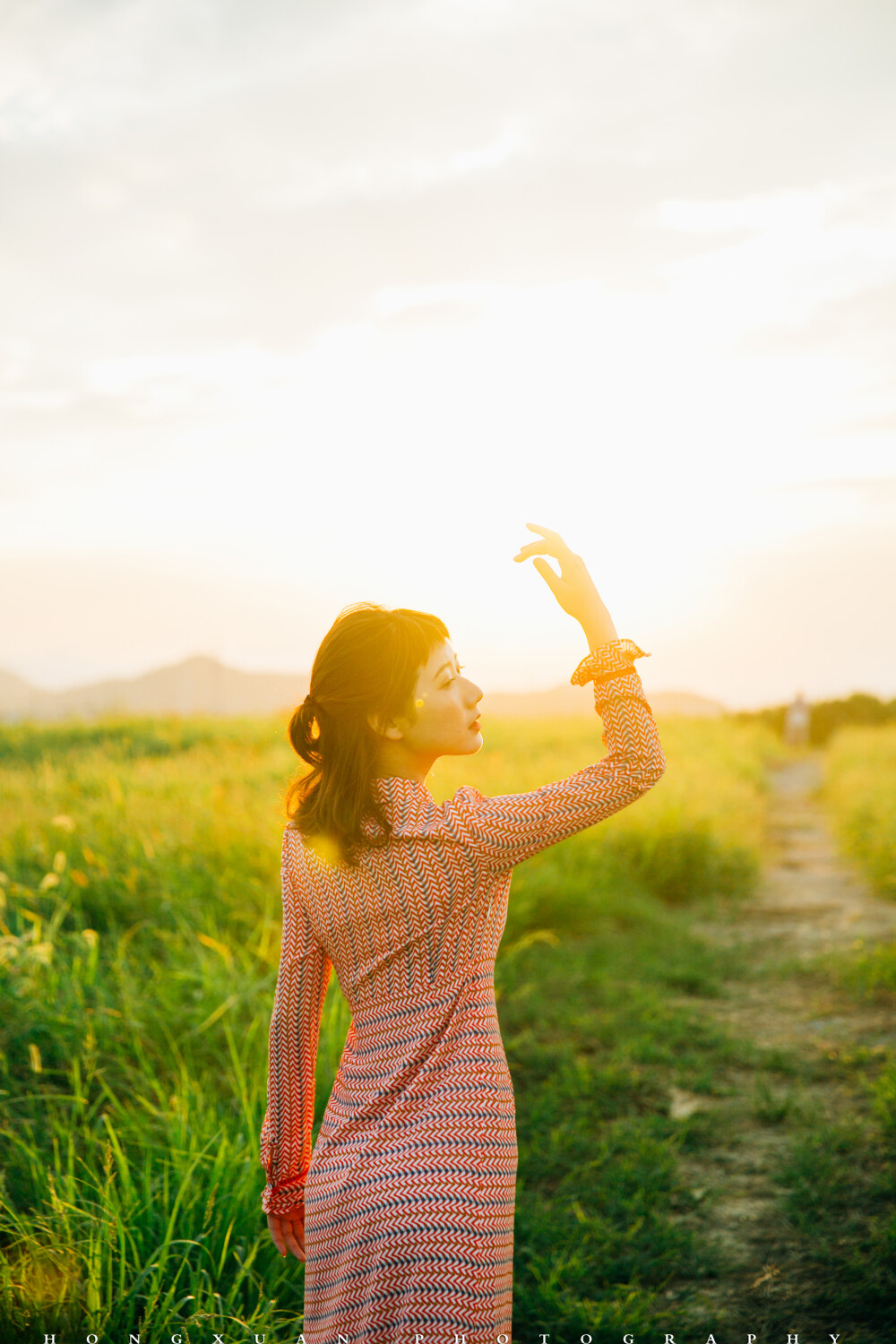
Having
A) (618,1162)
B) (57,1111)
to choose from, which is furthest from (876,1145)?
(57,1111)

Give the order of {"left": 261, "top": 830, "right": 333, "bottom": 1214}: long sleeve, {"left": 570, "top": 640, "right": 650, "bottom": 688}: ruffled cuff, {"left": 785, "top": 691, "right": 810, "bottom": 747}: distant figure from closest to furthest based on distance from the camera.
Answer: {"left": 570, "top": 640, "right": 650, "bottom": 688}: ruffled cuff < {"left": 261, "top": 830, "right": 333, "bottom": 1214}: long sleeve < {"left": 785, "top": 691, "right": 810, "bottom": 747}: distant figure

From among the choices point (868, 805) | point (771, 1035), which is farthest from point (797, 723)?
point (771, 1035)

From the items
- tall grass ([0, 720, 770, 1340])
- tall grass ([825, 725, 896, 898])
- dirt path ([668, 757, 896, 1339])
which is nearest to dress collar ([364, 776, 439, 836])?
tall grass ([0, 720, 770, 1340])

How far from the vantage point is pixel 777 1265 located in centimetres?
296

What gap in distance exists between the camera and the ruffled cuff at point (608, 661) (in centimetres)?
164

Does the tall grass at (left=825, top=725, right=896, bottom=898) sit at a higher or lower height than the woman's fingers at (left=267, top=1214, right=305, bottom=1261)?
lower

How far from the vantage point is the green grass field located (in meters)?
2.48

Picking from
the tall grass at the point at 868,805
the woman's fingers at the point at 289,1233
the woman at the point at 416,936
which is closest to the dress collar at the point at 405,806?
the woman at the point at 416,936

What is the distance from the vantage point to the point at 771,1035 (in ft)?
15.7

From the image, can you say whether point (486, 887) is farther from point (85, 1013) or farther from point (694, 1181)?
point (85, 1013)

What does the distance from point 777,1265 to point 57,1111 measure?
2.43 m

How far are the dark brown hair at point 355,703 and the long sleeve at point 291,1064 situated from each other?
21 centimetres

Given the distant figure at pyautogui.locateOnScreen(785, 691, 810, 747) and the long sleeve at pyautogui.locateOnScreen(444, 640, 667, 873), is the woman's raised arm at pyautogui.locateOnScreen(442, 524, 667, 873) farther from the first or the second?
the distant figure at pyautogui.locateOnScreen(785, 691, 810, 747)

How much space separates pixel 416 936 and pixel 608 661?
1.88 feet
